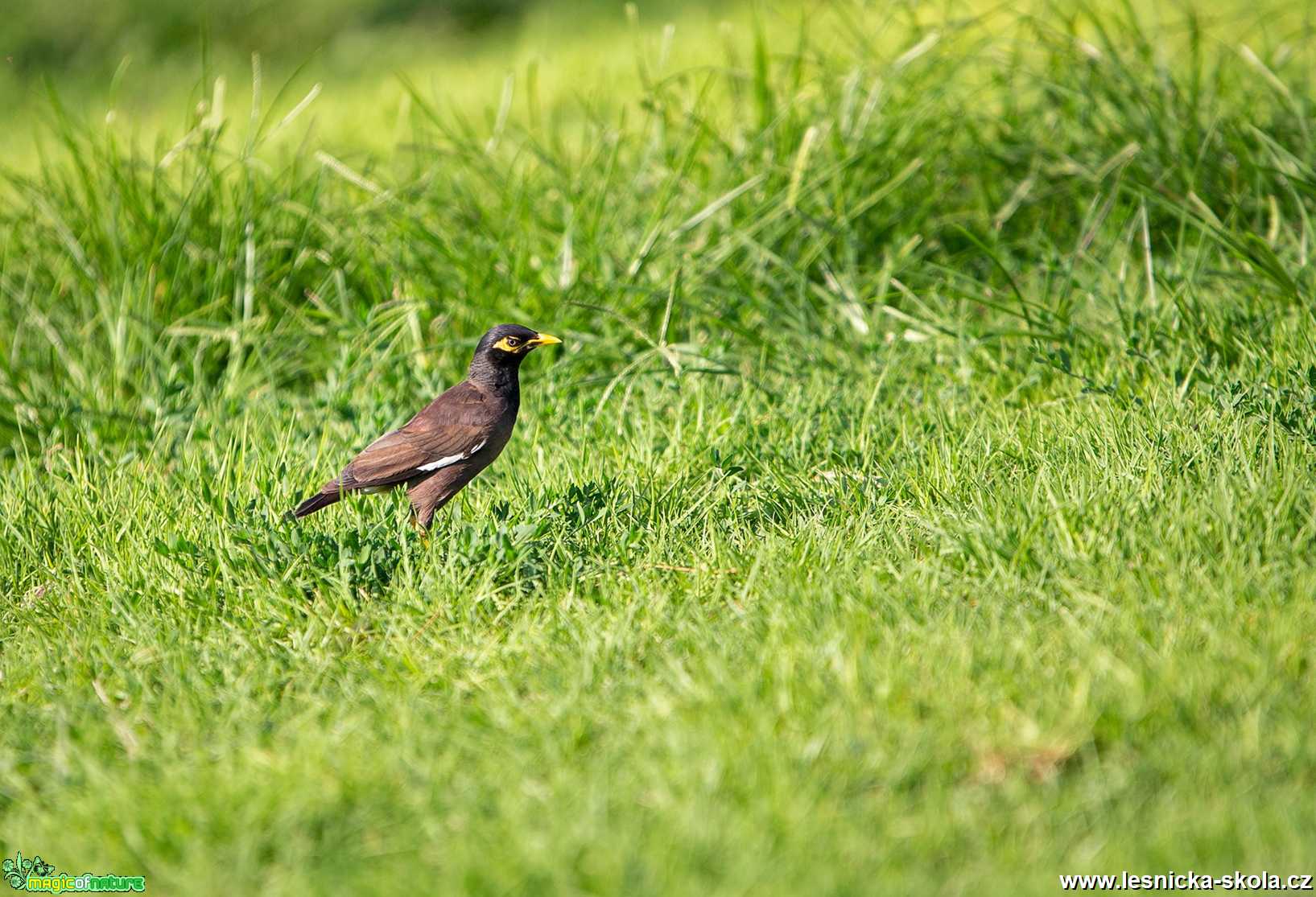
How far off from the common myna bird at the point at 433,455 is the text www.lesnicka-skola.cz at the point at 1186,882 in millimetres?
2601

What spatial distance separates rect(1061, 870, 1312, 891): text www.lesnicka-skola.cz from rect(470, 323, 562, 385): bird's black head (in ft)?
10.1

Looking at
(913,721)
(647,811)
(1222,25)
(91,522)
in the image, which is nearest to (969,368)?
(913,721)

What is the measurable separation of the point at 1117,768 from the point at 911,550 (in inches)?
47.7

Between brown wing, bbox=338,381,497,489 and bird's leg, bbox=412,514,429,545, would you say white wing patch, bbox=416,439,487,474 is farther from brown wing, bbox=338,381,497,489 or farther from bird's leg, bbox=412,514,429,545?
bird's leg, bbox=412,514,429,545

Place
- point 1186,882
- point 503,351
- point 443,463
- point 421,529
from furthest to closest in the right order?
Result: 1. point 503,351
2. point 443,463
3. point 421,529
4. point 1186,882

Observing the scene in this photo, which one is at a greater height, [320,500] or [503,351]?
[503,351]

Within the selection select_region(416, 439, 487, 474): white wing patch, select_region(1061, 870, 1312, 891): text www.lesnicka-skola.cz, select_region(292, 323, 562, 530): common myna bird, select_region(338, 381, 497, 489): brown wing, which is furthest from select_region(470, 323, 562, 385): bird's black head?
select_region(1061, 870, 1312, 891): text www.lesnicka-skola.cz

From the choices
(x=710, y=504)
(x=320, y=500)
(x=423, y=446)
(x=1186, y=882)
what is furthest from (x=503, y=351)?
(x=1186, y=882)

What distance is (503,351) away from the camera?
484 cm

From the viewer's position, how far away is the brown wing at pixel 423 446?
4.33 m

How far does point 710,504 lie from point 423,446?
1107 millimetres

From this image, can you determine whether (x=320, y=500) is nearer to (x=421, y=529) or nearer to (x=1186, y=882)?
(x=421, y=529)

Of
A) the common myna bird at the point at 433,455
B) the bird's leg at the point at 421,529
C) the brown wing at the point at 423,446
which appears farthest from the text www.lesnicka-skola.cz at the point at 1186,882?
the brown wing at the point at 423,446

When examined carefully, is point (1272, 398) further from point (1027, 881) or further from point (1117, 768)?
point (1027, 881)
